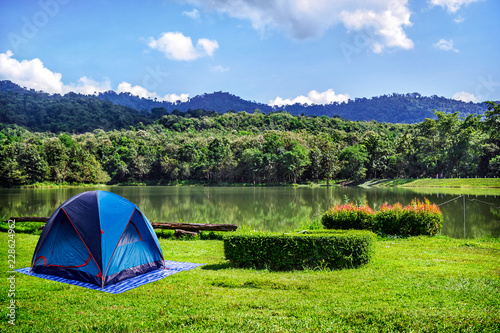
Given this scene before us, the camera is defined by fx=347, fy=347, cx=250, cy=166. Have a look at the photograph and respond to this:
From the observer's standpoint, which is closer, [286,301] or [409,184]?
[286,301]

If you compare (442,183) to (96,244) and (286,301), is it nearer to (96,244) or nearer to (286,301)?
(286,301)

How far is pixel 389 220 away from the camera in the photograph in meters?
12.3

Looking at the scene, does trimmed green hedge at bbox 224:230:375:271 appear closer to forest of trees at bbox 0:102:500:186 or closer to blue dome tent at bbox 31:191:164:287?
blue dome tent at bbox 31:191:164:287

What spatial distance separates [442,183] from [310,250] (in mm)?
52061

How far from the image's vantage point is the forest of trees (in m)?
54.3

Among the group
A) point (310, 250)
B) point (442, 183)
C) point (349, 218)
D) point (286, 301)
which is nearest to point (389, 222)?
point (349, 218)

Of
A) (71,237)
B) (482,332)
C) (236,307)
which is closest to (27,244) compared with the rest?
(71,237)

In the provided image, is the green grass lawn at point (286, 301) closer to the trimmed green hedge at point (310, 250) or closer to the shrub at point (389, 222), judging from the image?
the trimmed green hedge at point (310, 250)

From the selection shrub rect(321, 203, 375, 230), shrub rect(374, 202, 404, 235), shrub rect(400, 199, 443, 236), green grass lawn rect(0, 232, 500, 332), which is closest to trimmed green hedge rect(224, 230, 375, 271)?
green grass lawn rect(0, 232, 500, 332)

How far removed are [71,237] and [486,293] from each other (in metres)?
7.98

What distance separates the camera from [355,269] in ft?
23.9

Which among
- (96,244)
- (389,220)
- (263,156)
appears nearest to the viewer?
(96,244)

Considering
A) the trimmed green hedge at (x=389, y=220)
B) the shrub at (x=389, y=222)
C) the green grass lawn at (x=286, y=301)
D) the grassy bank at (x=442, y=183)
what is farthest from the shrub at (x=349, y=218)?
the grassy bank at (x=442, y=183)

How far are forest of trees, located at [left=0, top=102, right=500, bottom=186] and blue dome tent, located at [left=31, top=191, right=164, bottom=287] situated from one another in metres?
50.3
